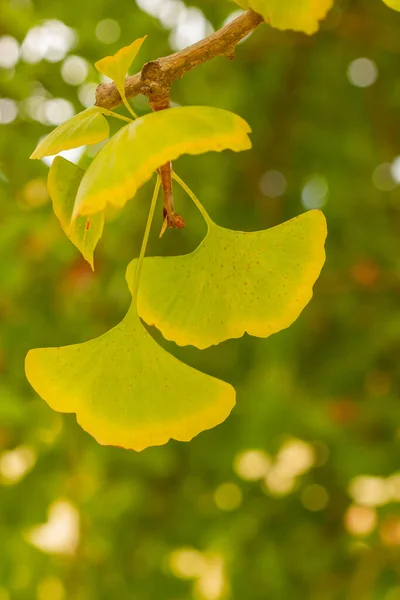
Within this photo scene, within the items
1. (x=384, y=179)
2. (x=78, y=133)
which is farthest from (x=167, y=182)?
(x=384, y=179)

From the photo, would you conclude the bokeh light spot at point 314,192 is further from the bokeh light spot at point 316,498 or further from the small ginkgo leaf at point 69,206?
the small ginkgo leaf at point 69,206

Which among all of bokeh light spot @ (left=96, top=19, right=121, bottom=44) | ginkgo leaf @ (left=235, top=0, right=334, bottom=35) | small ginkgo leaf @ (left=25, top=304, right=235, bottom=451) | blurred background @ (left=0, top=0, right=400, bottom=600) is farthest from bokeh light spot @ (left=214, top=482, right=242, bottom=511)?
ginkgo leaf @ (left=235, top=0, right=334, bottom=35)

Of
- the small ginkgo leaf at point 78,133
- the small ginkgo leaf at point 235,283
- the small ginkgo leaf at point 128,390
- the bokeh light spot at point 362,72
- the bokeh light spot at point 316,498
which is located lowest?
the bokeh light spot at point 316,498

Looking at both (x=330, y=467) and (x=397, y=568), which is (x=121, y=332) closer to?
(x=397, y=568)

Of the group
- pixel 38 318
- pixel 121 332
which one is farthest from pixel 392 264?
pixel 121 332

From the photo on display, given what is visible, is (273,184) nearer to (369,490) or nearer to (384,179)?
(384,179)

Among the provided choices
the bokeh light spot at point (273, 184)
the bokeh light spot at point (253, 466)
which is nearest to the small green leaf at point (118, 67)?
the bokeh light spot at point (253, 466)
